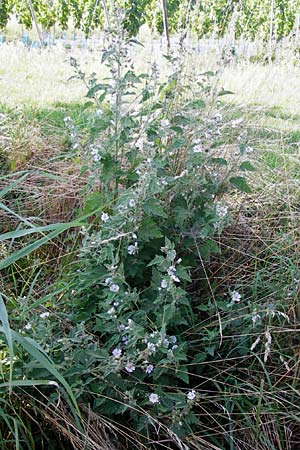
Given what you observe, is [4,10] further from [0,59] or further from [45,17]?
[0,59]

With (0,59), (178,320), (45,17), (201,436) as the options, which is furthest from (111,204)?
(45,17)

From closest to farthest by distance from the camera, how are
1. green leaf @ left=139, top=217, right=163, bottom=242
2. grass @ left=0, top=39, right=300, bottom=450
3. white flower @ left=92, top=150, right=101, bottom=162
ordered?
grass @ left=0, top=39, right=300, bottom=450
green leaf @ left=139, top=217, right=163, bottom=242
white flower @ left=92, top=150, right=101, bottom=162

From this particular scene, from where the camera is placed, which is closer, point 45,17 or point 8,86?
point 8,86

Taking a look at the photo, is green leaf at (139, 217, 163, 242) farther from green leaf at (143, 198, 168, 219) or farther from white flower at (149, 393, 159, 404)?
white flower at (149, 393, 159, 404)

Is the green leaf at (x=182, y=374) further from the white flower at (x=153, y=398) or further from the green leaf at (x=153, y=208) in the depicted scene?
the green leaf at (x=153, y=208)

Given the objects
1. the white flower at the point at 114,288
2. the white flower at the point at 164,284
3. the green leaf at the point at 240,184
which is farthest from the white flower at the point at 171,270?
the green leaf at the point at 240,184

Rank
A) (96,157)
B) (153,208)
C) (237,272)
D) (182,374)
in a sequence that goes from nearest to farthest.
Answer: (182,374) < (153,208) < (96,157) < (237,272)

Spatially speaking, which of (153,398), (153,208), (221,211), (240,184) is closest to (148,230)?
(153,208)

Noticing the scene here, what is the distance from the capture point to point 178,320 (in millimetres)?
1609

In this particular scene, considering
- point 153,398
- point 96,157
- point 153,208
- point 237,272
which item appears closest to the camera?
point 153,398

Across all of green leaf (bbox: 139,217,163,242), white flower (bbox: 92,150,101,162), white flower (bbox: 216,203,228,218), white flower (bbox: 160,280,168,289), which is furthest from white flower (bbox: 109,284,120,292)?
white flower (bbox: 92,150,101,162)

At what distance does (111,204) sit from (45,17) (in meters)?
11.3

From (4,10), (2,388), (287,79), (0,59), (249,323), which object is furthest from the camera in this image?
(4,10)

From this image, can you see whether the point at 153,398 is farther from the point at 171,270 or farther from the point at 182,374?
the point at 171,270
